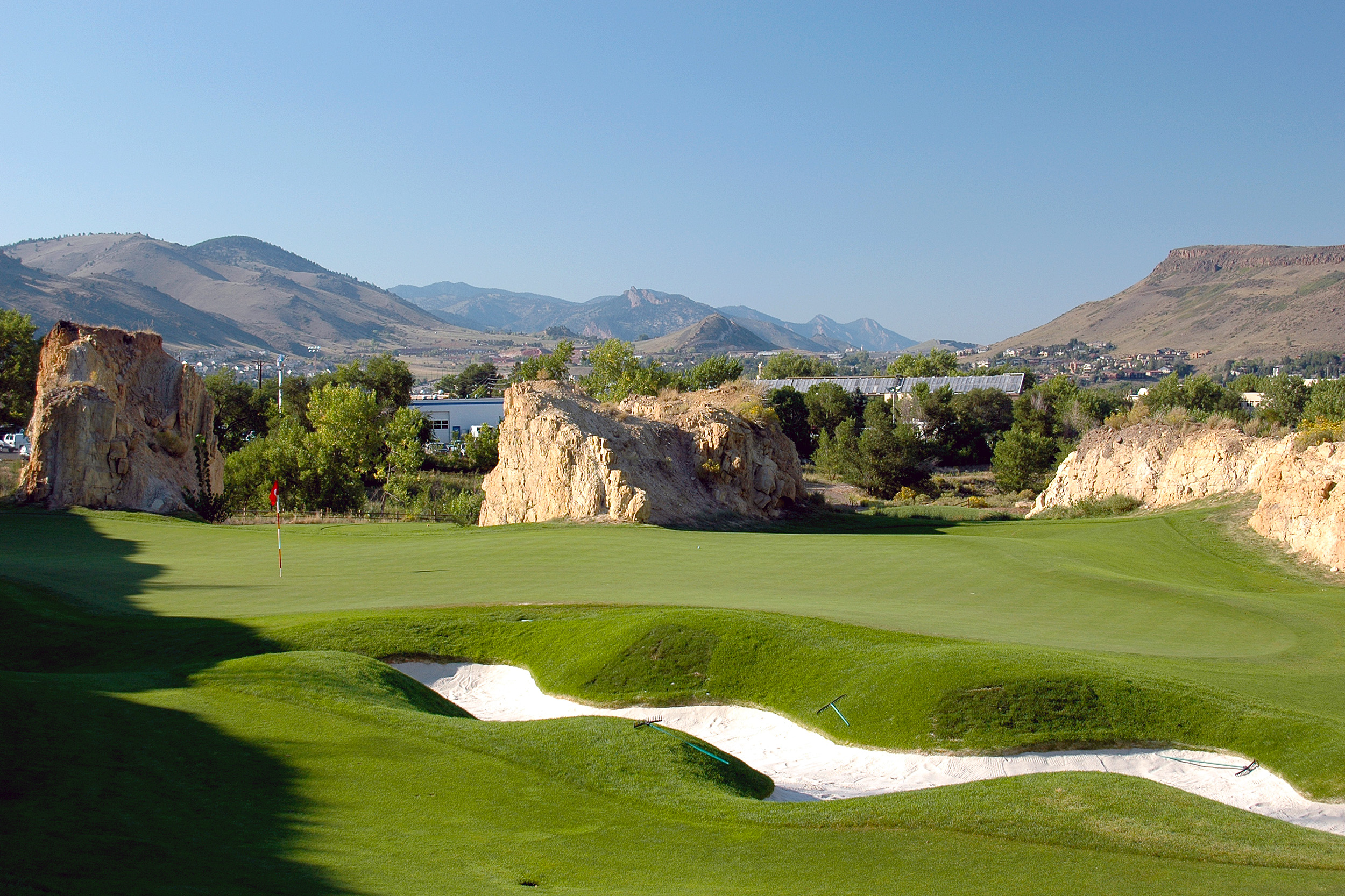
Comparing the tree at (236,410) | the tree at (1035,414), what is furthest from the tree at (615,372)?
the tree at (1035,414)

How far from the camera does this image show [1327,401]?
61.7 meters

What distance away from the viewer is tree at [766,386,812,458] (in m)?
88.0

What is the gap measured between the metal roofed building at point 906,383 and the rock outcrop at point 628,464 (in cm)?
6649

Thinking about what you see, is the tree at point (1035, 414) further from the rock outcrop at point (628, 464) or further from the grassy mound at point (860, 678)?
the grassy mound at point (860, 678)

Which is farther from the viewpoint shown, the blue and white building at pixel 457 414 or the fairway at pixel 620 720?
the blue and white building at pixel 457 414

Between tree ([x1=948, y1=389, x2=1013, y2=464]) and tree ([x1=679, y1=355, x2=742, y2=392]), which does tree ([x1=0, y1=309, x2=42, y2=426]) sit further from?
tree ([x1=948, y1=389, x2=1013, y2=464])

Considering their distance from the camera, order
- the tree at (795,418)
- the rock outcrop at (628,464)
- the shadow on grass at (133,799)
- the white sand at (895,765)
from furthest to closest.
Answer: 1. the tree at (795,418)
2. the rock outcrop at (628,464)
3. the white sand at (895,765)
4. the shadow on grass at (133,799)

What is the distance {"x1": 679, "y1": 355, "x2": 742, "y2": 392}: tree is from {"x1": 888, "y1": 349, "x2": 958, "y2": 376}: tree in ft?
104

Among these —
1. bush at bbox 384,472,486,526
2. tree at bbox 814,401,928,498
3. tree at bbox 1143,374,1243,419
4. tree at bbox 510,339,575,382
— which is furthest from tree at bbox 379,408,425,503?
tree at bbox 1143,374,1243,419

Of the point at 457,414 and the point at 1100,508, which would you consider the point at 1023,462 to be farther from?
the point at 457,414

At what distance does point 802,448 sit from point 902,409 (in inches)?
400

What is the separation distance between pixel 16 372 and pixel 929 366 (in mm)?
115518

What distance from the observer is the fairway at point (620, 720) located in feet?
21.7

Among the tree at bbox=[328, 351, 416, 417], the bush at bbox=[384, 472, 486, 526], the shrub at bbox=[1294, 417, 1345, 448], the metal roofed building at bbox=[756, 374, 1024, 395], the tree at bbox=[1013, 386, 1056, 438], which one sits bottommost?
the bush at bbox=[384, 472, 486, 526]
